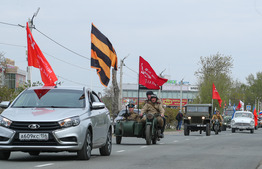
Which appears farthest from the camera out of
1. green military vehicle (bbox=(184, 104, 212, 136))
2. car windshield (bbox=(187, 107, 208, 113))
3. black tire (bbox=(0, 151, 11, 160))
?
car windshield (bbox=(187, 107, 208, 113))

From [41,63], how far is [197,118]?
18961mm

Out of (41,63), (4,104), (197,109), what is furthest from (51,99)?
(197,109)

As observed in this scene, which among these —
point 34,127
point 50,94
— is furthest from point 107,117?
point 34,127

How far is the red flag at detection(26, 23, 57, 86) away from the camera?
2221cm

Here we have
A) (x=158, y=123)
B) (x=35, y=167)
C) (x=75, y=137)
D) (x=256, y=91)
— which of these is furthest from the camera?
(x=256, y=91)

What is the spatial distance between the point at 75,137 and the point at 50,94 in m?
1.62

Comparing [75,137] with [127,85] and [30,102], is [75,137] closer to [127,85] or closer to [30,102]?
[30,102]

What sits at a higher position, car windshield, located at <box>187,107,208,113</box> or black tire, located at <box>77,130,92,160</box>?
car windshield, located at <box>187,107,208,113</box>

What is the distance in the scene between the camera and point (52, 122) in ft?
40.2

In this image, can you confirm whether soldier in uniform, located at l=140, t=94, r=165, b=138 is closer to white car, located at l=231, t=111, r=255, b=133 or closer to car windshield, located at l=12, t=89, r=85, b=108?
car windshield, located at l=12, t=89, r=85, b=108

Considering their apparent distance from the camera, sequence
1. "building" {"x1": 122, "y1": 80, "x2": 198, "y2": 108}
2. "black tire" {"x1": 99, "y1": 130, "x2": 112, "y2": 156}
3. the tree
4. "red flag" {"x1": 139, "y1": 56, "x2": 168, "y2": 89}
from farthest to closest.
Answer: "building" {"x1": 122, "y1": 80, "x2": 198, "y2": 108} < the tree < "red flag" {"x1": 139, "y1": 56, "x2": 168, "y2": 89} < "black tire" {"x1": 99, "y1": 130, "x2": 112, "y2": 156}

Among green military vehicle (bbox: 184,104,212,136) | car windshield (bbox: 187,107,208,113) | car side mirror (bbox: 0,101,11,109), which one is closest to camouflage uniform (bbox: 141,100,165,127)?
car side mirror (bbox: 0,101,11,109)

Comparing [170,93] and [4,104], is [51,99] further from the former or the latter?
[170,93]

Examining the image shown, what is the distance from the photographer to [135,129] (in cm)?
2227
